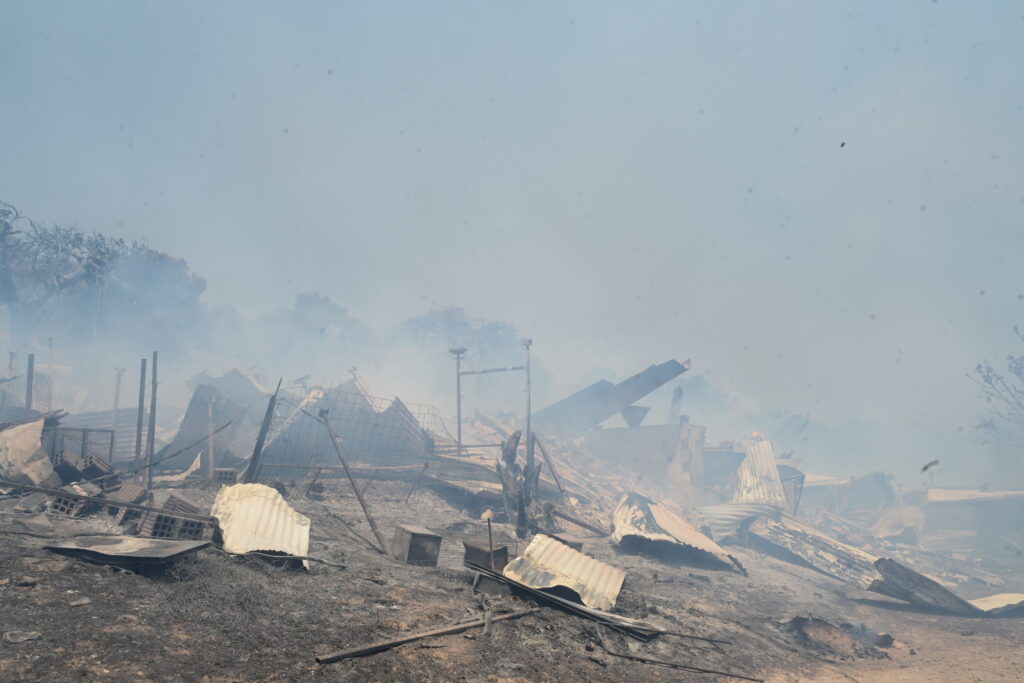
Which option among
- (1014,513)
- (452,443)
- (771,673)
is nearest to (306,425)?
(452,443)

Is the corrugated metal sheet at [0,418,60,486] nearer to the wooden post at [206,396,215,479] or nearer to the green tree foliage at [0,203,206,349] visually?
the wooden post at [206,396,215,479]

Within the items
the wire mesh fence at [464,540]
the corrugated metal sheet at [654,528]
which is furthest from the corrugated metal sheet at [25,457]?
the corrugated metal sheet at [654,528]

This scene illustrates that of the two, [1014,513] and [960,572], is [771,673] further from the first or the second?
[1014,513]

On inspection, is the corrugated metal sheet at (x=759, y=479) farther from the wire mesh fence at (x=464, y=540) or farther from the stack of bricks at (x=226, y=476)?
the stack of bricks at (x=226, y=476)

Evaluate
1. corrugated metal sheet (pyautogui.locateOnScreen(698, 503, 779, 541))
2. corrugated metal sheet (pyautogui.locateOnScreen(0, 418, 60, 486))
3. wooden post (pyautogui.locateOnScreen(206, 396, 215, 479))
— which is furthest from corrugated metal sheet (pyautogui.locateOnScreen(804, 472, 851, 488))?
corrugated metal sheet (pyautogui.locateOnScreen(0, 418, 60, 486))

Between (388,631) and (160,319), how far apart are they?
2150 inches

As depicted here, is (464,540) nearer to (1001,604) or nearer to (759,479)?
(1001,604)

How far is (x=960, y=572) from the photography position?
16.4 metres

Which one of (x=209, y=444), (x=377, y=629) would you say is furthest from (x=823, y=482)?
(x=377, y=629)

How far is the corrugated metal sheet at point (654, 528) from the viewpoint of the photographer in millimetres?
11420

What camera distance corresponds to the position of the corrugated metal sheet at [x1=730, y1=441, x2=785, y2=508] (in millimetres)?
19047

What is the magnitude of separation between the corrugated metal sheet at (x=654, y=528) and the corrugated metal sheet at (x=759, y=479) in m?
6.91

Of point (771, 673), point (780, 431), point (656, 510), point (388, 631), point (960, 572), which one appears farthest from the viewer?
point (780, 431)

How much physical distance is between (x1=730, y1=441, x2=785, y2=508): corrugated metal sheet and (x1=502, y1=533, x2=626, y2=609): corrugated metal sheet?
14493mm
